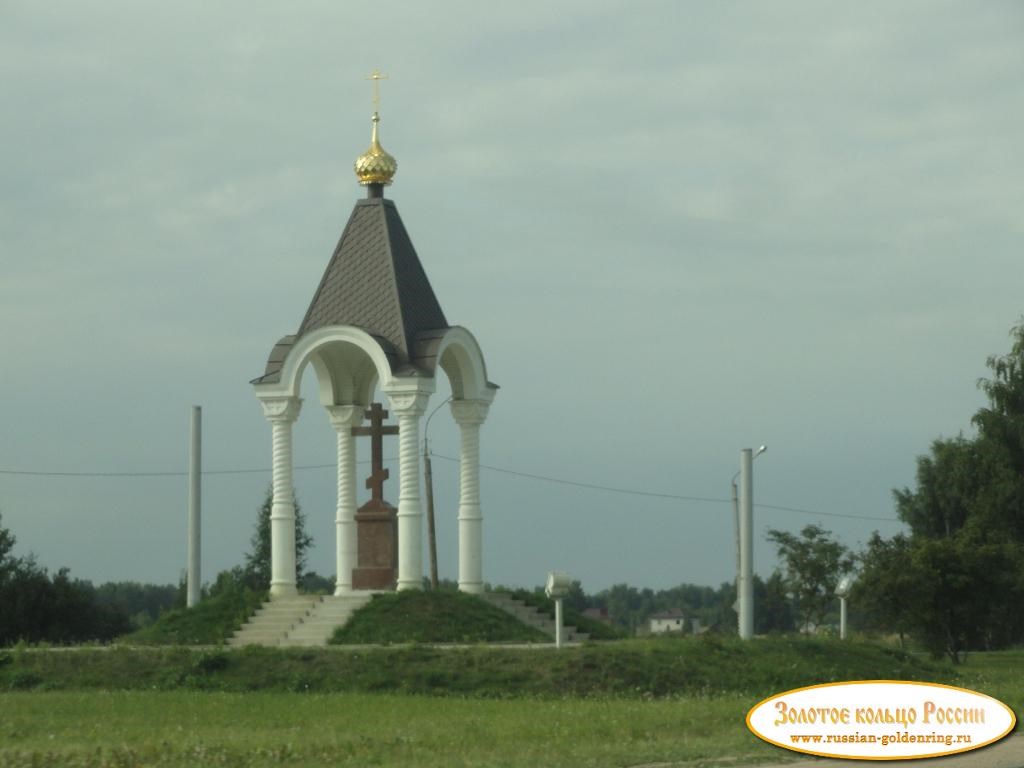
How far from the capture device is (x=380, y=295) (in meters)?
31.1

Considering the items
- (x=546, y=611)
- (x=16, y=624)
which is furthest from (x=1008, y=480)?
(x=16, y=624)

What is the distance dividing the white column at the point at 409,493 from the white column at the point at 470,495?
1.54 meters

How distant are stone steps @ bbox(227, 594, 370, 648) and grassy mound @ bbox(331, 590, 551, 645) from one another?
361mm

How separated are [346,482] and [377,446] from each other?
140 centimetres

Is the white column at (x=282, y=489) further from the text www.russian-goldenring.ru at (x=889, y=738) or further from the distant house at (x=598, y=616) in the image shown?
the text www.russian-goldenring.ru at (x=889, y=738)

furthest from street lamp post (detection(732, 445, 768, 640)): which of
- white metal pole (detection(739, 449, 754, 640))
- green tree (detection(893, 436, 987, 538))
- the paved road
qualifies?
green tree (detection(893, 436, 987, 538))

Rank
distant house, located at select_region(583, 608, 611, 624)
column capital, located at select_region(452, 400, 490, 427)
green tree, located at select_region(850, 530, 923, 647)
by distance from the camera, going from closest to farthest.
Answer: distant house, located at select_region(583, 608, 611, 624), column capital, located at select_region(452, 400, 490, 427), green tree, located at select_region(850, 530, 923, 647)

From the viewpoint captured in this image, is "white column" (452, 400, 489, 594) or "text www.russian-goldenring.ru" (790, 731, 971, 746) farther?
"white column" (452, 400, 489, 594)

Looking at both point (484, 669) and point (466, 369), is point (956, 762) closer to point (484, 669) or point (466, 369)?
point (484, 669)

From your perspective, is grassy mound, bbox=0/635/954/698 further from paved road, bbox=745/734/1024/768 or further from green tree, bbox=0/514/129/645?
green tree, bbox=0/514/129/645

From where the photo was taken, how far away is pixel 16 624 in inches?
1997

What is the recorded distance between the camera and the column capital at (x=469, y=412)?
31938mm

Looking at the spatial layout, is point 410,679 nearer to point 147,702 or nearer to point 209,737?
point 147,702

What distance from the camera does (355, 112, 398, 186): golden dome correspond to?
32.3 meters
